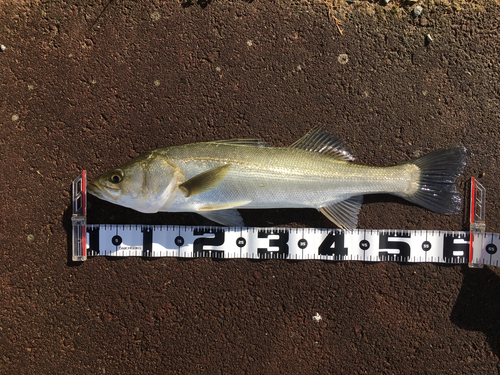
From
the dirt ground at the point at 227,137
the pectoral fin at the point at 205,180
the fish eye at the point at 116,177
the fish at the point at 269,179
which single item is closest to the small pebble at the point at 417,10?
the dirt ground at the point at 227,137

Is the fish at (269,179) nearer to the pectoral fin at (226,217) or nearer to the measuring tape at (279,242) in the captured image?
the pectoral fin at (226,217)

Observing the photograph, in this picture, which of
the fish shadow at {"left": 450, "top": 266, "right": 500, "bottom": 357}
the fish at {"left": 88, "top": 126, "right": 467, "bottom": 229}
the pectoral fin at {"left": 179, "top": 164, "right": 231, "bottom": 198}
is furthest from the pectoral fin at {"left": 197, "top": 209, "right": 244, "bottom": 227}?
the fish shadow at {"left": 450, "top": 266, "right": 500, "bottom": 357}

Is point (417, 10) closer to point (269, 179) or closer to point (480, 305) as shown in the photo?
point (269, 179)

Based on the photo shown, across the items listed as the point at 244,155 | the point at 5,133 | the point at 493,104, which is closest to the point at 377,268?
the point at 244,155

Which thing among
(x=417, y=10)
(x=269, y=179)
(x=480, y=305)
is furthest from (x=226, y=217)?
(x=417, y=10)

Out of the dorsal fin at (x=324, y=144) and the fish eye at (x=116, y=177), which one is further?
the dorsal fin at (x=324, y=144)
